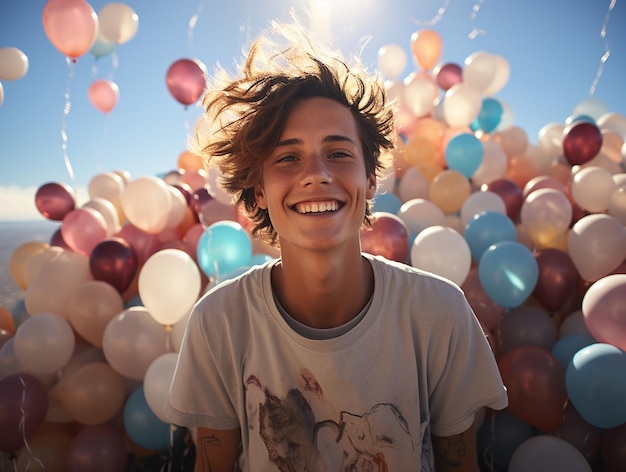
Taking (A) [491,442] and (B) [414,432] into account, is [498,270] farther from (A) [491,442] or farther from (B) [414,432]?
(B) [414,432]

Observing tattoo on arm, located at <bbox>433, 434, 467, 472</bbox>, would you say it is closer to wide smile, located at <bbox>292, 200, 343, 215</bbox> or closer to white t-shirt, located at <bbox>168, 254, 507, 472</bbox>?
white t-shirt, located at <bbox>168, 254, 507, 472</bbox>

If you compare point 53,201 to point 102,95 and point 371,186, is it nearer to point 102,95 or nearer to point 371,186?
point 102,95

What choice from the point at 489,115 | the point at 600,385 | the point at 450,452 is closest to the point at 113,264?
the point at 450,452

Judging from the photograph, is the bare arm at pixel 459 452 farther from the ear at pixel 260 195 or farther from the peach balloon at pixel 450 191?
the peach balloon at pixel 450 191

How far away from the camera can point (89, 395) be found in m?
2.22

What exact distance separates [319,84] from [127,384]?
2179mm

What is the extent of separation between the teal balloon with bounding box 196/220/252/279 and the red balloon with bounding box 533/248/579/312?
6.33ft

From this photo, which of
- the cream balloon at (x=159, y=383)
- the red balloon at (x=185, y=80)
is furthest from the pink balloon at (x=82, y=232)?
the red balloon at (x=185, y=80)

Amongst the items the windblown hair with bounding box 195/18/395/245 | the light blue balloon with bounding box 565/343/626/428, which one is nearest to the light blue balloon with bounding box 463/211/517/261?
the light blue balloon with bounding box 565/343/626/428

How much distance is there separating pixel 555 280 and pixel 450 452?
1.70 meters

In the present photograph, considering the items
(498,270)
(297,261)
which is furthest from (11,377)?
(498,270)

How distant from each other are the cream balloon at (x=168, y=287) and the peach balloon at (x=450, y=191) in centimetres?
218

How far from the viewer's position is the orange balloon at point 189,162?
4.50 m

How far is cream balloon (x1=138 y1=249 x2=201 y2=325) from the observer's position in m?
2.33
